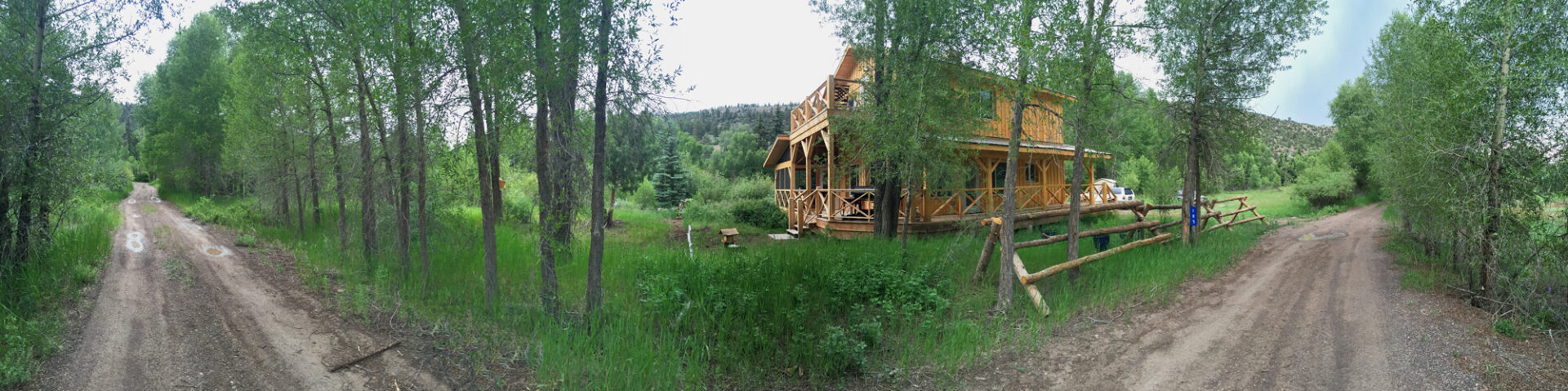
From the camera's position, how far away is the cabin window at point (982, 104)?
23.8 ft

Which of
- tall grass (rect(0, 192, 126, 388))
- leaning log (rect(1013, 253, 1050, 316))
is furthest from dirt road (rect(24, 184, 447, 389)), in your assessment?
leaning log (rect(1013, 253, 1050, 316))

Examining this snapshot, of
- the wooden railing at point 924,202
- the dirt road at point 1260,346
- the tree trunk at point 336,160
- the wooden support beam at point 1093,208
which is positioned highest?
the tree trunk at point 336,160

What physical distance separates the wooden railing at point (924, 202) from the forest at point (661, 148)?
6.65 ft

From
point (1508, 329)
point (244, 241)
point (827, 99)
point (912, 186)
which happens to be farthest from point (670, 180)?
point (1508, 329)

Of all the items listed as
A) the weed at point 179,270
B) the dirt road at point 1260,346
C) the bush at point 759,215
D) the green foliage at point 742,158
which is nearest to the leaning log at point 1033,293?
the dirt road at point 1260,346

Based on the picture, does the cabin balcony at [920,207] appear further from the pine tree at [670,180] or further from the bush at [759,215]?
the pine tree at [670,180]

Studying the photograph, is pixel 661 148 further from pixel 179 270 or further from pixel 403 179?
pixel 179 270

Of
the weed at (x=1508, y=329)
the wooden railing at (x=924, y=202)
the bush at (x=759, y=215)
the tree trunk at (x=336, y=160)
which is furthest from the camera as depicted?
the bush at (x=759, y=215)

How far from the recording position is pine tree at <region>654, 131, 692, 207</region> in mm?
27016

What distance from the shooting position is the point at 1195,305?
7.17 metres

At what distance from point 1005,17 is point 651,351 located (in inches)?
213

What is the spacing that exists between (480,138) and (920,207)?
10183 mm

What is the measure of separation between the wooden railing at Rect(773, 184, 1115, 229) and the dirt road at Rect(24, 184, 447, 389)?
916 centimetres

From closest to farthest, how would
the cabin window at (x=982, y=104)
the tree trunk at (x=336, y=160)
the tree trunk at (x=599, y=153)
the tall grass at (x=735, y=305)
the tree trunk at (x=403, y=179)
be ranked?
the tall grass at (x=735, y=305), the tree trunk at (x=599, y=153), the tree trunk at (x=403, y=179), the cabin window at (x=982, y=104), the tree trunk at (x=336, y=160)
